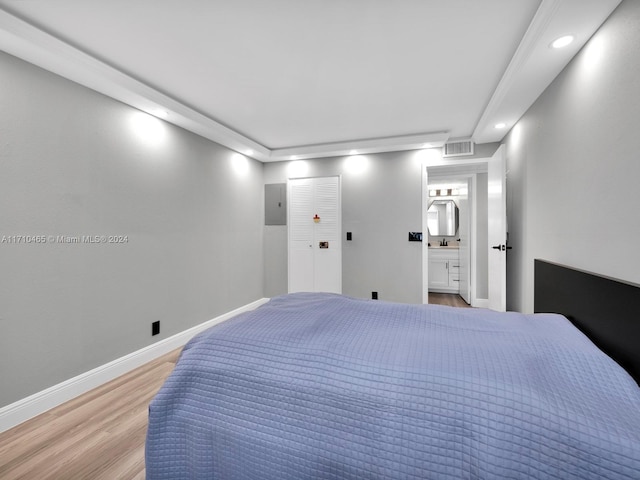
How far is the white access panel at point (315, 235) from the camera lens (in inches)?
160

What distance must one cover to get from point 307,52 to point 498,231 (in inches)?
96.7

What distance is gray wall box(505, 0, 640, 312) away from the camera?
49.4 inches

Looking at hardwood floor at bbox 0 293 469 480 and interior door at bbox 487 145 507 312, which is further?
interior door at bbox 487 145 507 312

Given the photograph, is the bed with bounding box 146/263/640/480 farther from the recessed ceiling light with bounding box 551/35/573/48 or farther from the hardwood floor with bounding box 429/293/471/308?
the hardwood floor with bounding box 429/293/471/308

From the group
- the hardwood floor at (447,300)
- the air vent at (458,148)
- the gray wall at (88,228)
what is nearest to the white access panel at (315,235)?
the gray wall at (88,228)

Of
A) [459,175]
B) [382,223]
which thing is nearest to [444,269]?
[459,175]

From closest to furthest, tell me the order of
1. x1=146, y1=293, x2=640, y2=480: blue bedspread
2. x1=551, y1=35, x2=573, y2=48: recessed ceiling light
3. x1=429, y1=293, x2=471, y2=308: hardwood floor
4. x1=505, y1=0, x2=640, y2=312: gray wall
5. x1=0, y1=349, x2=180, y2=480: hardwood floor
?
x1=146, y1=293, x2=640, y2=480: blue bedspread → x1=505, y1=0, x2=640, y2=312: gray wall → x1=0, y1=349, x2=180, y2=480: hardwood floor → x1=551, y1=35, x2=573, y2=48: recessed ceiling light → x1=429, y1=293, x2=471, y2=308: hardwood floor

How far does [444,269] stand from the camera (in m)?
5.22

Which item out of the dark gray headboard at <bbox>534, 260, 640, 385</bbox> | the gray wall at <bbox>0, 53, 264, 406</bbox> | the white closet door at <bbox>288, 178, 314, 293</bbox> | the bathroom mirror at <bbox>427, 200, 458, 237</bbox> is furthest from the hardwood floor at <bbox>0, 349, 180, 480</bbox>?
the bathroom mirror at <bbox>427, 200, 458, 237</bbox>

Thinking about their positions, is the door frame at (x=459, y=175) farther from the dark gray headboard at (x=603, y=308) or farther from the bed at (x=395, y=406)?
the bed at (x=395, y=406)

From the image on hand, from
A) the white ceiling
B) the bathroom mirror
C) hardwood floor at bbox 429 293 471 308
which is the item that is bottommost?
hardwood floor at bbox 429 293 471 308

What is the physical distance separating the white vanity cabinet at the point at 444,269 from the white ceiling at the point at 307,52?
274 cm

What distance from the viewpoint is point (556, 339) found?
1112 mm

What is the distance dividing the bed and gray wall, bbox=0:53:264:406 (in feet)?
4.37
